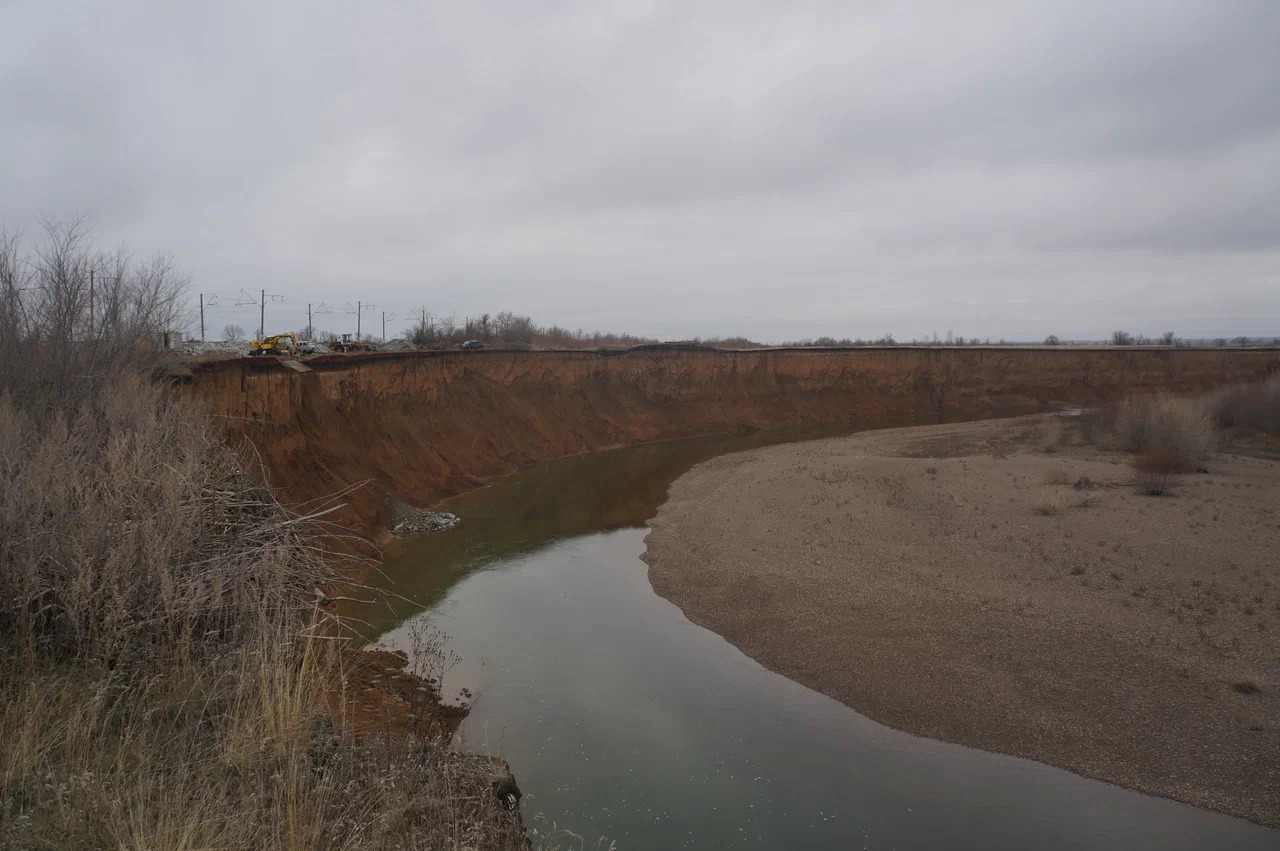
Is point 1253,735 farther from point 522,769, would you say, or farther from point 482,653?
point 482,653

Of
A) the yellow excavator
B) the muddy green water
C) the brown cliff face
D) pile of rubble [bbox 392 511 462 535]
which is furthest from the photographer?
the yellow excavator

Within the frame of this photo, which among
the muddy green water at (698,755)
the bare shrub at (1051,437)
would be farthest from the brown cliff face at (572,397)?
the bare shrub at (1051,437)

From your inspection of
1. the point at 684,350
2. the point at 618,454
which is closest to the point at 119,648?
the point at 618,454

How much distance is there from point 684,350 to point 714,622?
35206mm

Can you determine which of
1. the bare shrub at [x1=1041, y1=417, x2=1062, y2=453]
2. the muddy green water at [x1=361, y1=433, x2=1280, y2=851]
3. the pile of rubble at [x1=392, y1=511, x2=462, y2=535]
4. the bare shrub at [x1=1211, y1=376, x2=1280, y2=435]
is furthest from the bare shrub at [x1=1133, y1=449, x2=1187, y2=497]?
the pile of rubble at [x1=392, y1=511, x2=462, y2=535]

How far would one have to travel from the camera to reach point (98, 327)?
1436 cm

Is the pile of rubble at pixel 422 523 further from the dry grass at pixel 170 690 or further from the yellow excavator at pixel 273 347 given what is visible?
the yellow excavator at pixel 273 347

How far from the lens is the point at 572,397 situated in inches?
1534

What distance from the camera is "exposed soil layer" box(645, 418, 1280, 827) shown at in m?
8.97

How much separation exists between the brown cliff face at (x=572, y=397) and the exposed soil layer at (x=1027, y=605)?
8952 mm

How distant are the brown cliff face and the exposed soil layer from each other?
8.95 metres

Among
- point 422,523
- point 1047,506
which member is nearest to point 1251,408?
point 1047,506

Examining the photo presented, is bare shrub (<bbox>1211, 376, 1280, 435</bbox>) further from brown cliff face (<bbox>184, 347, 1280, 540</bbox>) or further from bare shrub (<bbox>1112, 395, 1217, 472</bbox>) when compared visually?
brown cliff face (<bbox>184, 347, 1280, 540</bbox>)

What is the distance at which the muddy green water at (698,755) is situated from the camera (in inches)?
294
